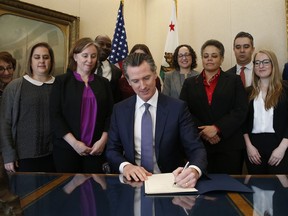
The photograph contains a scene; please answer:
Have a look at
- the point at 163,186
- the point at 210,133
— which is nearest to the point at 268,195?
the point at 163,186

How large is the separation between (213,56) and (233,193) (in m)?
1.73

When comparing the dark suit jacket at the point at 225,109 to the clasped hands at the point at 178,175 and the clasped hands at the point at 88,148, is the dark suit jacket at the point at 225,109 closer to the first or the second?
the clasped hands at the point at 88,148

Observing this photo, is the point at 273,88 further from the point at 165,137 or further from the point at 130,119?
the point at 130,119

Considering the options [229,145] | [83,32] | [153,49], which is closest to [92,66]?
[229,145]

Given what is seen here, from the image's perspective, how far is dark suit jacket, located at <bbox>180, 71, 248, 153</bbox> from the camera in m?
2.63

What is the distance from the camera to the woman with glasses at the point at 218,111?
103 inches

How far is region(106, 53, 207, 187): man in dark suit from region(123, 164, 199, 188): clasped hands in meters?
0.22

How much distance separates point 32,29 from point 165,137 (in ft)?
9.97

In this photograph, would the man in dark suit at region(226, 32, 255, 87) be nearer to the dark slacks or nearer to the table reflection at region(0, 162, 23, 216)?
the dark slacks

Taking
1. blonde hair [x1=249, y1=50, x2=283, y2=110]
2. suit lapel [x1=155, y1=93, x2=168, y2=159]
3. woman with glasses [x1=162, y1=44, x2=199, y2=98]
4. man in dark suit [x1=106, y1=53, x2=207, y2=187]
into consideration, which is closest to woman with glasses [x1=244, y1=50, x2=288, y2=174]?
blonde hair [x1=249, y1=50, x2=283, y2=110]

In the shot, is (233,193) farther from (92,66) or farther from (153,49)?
(153,49)

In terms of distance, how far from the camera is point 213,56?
285 centimetres

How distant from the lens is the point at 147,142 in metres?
1.99

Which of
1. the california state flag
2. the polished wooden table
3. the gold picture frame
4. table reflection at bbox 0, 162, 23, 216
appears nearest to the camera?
table reflection at bbox 0, 162, 23, 216
